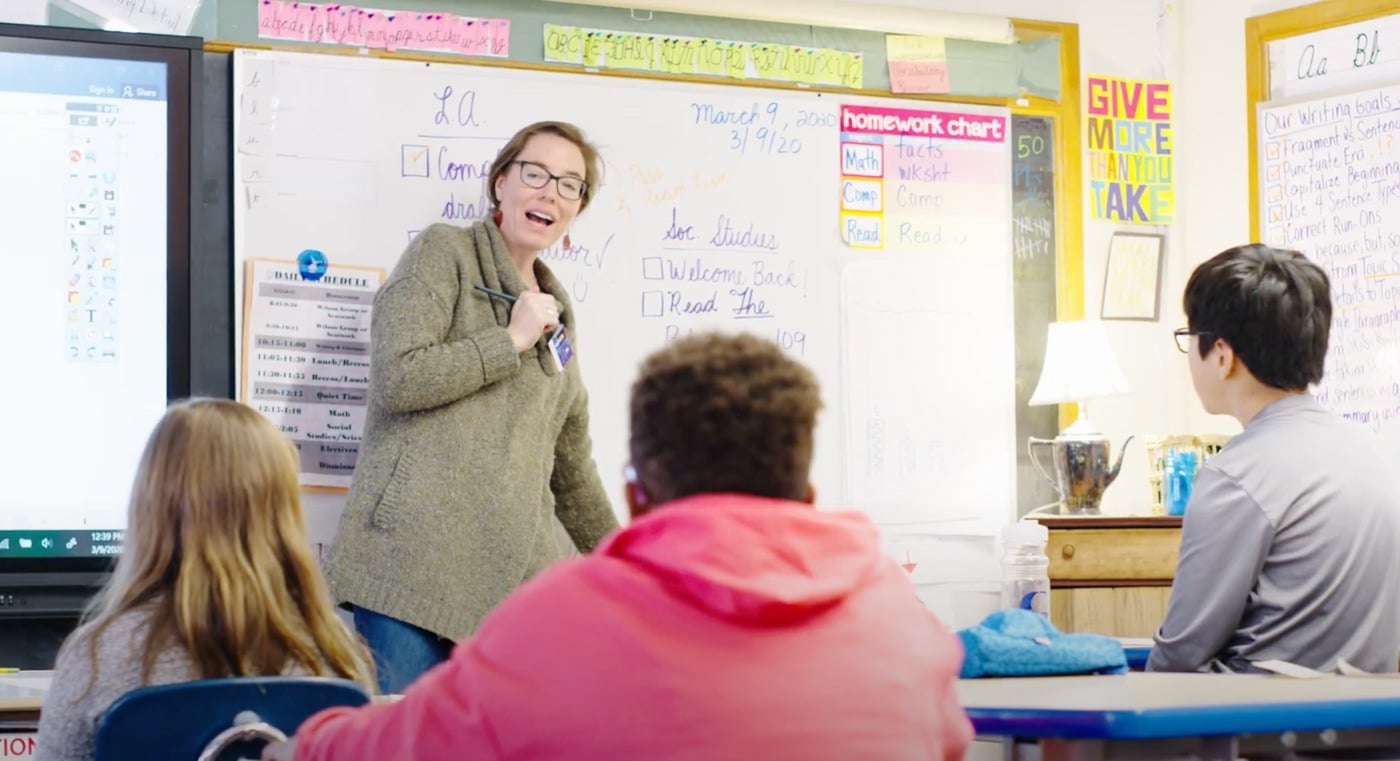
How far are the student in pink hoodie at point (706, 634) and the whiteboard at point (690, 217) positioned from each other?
2.41m

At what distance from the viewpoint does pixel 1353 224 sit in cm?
429

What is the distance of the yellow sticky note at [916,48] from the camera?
4.28 m

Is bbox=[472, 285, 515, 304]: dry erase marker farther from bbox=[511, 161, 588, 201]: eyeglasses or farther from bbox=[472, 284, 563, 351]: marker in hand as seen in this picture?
bbox=[511, 161, 588, 201]: eyeglasses

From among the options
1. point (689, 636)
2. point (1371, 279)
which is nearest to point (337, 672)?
point (689, 636)

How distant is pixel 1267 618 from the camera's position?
2400mm

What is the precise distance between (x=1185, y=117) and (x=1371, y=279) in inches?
30.1

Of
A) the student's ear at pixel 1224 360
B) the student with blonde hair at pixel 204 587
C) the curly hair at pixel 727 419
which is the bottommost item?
the student with blonde hair at pixel 204 587

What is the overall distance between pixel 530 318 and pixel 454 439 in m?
0.28

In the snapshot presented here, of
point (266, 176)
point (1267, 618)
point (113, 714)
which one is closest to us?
point (113, 714)

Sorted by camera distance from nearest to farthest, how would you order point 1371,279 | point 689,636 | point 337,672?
point 689,636 → point 337,672 → point 1371,279

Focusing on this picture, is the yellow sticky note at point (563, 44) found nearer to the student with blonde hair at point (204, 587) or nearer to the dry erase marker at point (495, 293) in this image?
the dry erase marker at point (495, 293)

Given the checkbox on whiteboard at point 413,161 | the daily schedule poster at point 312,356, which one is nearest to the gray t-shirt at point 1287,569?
the daily schedule poster at point 312,356

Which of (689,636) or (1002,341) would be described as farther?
(1002,341)

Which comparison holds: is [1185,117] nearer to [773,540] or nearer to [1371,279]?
[1371,279]
